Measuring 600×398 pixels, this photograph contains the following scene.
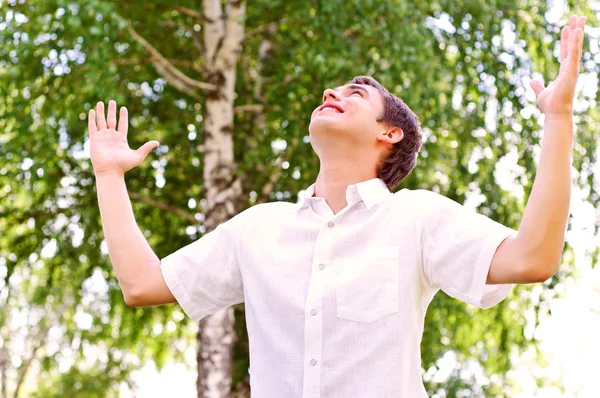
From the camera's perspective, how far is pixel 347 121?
7.14 ft

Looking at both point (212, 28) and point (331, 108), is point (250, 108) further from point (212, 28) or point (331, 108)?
point (331, 108)

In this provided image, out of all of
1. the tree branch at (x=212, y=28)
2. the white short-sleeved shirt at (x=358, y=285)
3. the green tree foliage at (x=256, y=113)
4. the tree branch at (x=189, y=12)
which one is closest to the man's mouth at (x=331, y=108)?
the white short-sleeved shirt at (x=358, y=285)

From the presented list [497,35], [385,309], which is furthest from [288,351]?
[497,35]

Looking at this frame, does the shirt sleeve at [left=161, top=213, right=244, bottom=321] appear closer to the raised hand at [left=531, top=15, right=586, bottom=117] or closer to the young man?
the young man

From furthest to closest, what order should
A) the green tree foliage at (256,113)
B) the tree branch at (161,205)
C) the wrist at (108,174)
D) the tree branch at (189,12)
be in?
the tree branch at (161,205) < the tree branch at (189,12) < the green tree foliage at (256,113) < the wrist at (108,174)

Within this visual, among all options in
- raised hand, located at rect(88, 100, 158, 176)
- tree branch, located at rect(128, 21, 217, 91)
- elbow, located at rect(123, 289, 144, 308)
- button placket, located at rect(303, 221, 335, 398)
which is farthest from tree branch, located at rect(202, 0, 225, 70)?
button placket, located at rect(303, 221, 335, 398)

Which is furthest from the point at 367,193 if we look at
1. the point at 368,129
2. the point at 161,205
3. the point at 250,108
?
the point at 161,205

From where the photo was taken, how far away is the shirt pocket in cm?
191

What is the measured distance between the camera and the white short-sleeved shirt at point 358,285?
74.3 inches

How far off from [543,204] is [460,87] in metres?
7.04

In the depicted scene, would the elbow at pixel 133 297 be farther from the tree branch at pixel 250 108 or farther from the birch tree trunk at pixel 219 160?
the tree branch at pixel 250 108

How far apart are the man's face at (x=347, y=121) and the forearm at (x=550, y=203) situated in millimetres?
563

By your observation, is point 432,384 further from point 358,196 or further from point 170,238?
point 358,196

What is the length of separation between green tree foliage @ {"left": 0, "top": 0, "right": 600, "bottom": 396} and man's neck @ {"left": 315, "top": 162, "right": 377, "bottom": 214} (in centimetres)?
461
